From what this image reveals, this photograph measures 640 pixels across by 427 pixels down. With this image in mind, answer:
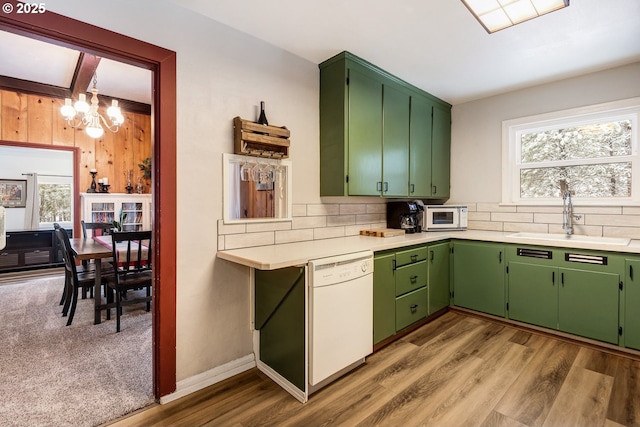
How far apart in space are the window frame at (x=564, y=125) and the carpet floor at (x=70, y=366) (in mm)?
3832

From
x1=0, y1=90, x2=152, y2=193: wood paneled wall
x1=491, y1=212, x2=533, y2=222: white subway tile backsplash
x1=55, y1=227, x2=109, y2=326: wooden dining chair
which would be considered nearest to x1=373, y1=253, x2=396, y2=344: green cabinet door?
x1=491, y1=212, x2=533, y2=222: white subway tile backsplash

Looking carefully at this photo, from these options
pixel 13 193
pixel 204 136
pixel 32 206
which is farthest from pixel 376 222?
pixel 13 193

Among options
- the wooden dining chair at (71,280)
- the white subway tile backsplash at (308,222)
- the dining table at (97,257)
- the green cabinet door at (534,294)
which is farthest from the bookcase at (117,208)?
the green cabinet door at (534,294)

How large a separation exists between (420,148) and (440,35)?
1.29m

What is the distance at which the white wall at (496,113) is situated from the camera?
2826 mm

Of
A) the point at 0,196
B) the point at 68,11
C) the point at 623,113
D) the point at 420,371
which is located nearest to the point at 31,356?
the point at 68,11

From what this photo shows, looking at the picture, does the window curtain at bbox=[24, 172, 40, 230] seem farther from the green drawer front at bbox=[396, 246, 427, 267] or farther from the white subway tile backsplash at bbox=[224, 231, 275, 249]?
the green drawer front at bbox=[396, 246, 427, 267]

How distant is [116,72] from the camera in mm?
3775

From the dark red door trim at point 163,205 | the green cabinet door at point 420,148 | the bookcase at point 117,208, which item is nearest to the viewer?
the dark red door trim at point 163,205

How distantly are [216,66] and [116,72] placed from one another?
260 cm

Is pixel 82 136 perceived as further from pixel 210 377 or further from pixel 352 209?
pixel 210 377

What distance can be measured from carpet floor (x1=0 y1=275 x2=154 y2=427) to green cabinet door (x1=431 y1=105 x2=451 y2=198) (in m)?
3.29

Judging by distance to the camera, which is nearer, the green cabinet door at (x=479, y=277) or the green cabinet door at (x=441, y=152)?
the green cabinet door at (x=479, y=277)

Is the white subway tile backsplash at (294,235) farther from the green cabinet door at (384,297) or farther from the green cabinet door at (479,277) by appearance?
the green cabinet door at (479,277)
